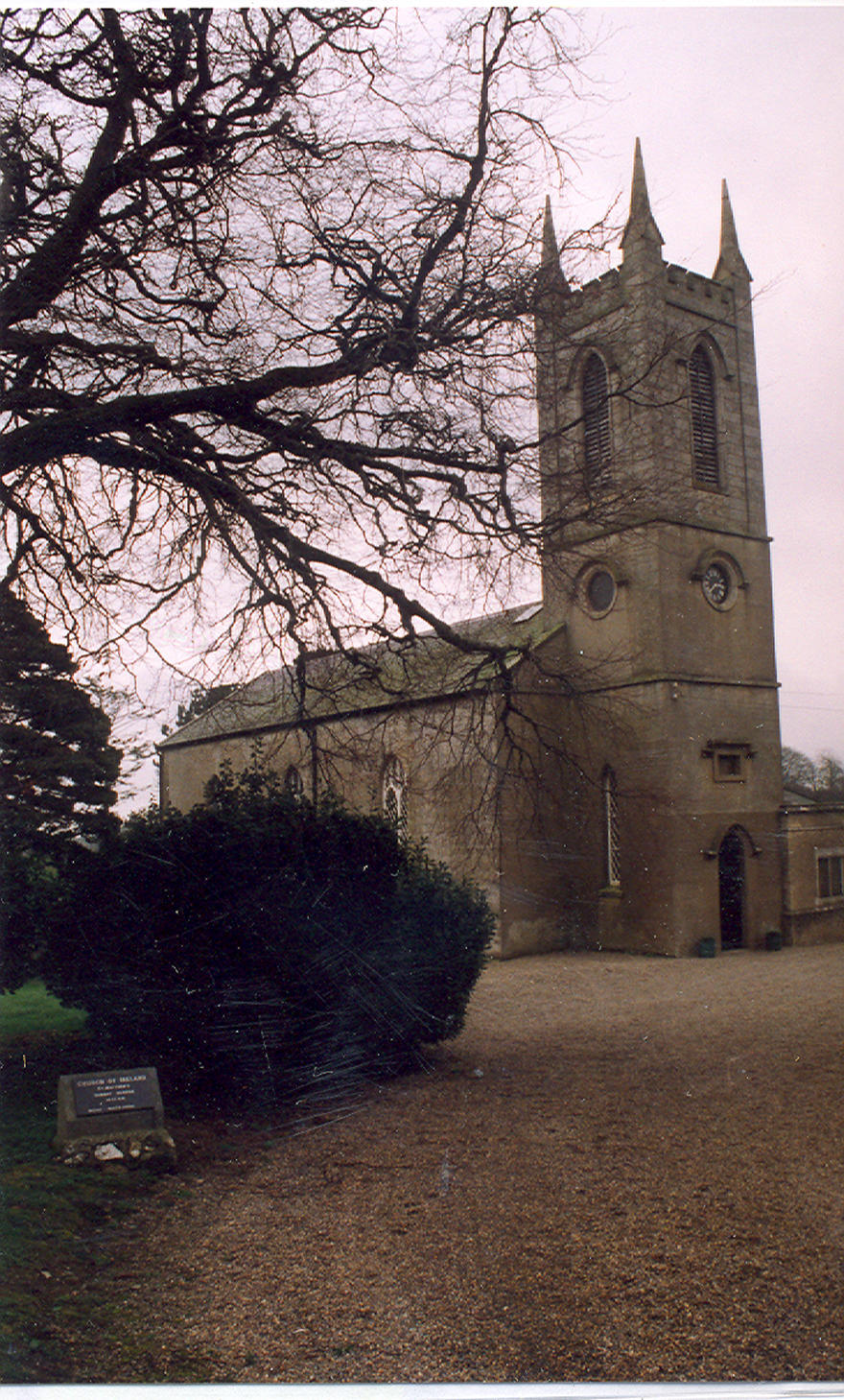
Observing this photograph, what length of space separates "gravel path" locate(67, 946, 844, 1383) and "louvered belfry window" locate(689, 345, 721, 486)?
2845mm

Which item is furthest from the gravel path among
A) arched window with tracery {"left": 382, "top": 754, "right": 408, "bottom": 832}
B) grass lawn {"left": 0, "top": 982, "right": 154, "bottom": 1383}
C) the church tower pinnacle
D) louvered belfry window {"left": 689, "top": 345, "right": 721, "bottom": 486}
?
the church tower pinnacle

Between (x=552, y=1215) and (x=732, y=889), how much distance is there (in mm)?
2985

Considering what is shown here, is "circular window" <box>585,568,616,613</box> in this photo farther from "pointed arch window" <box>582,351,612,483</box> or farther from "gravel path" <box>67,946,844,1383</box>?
"gravel path" <box>67,946,844,1383</box>

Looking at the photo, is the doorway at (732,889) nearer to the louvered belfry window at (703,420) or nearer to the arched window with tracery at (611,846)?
the arched window with tracery at (611,846)

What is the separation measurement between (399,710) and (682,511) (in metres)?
2.07

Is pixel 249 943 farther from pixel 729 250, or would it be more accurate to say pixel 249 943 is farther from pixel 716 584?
pixel 729 250

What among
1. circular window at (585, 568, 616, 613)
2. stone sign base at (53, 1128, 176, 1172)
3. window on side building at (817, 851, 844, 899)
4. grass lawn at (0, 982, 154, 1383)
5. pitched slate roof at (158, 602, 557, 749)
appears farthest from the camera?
circular window at (585, 568, 616, 613)

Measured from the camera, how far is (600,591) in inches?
202

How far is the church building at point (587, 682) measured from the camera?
4359 millimetres

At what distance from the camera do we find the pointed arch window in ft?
15.0

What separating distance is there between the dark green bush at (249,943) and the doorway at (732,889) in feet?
7.10

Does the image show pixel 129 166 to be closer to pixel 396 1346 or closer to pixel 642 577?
pixel 642 577

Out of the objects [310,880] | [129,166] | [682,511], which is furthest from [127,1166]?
[129,166]

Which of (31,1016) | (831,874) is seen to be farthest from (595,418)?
(31,1016)
